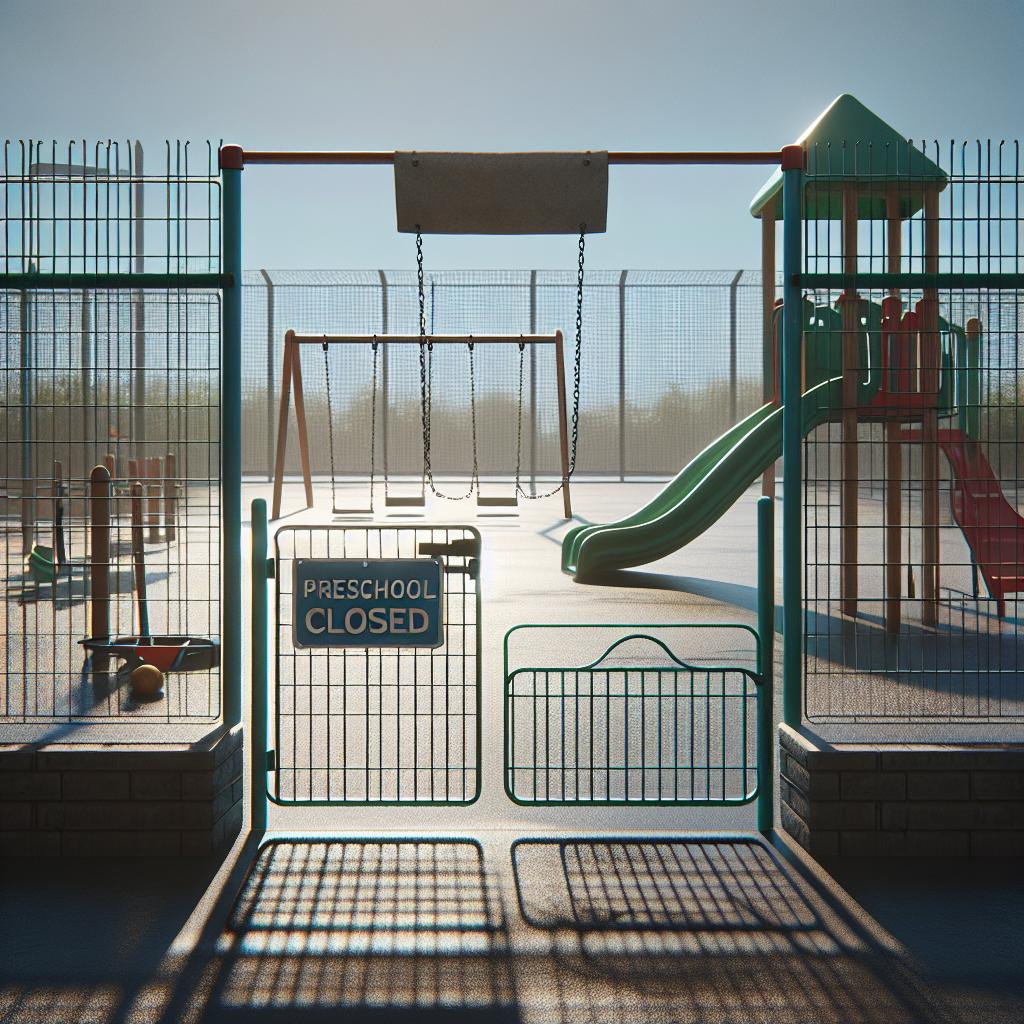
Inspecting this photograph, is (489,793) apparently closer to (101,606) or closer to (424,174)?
(424,174)

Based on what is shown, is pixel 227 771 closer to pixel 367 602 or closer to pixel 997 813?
pixel 367 602

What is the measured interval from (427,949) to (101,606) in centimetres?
386

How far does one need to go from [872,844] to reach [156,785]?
2247 mm

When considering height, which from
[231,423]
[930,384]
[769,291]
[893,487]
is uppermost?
[769,291]

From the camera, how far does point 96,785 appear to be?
11.8 feet

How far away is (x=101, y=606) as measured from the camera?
20.4 feet

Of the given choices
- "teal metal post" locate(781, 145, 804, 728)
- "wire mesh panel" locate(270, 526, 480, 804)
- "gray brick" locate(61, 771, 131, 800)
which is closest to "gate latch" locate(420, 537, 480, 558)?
"wire mesh panel" locate(270, 526, 480, 804)

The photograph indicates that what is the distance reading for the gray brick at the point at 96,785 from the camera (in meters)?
3.60

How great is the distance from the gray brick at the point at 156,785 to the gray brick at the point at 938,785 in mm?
2283

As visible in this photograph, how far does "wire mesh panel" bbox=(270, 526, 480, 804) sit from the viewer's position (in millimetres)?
3834

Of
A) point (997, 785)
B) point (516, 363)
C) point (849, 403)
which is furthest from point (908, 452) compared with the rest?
point (516, 363)

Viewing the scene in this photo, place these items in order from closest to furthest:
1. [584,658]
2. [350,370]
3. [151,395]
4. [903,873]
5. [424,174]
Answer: [903,873], [424,174], [584,658], [151,395], [350,370]

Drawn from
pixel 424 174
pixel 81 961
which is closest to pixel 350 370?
pixel 424 174

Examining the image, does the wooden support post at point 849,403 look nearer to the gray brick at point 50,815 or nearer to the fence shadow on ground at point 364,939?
the fence shadow on ground at point 364,939
